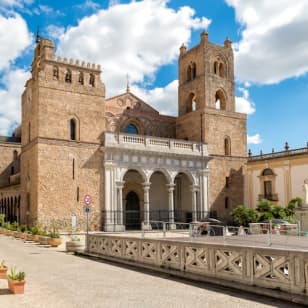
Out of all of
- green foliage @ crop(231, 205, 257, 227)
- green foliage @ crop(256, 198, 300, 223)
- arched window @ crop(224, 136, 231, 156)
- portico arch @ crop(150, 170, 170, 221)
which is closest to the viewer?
green foliage @ crop(256, 198, 300, 223)

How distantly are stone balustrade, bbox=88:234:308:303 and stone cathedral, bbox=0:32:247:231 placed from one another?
1590 centimetres

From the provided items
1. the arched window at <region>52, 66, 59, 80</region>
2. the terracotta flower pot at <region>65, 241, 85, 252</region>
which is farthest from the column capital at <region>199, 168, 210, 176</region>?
the terracotta flower pot at <region>65, 241, 85, 252</region>

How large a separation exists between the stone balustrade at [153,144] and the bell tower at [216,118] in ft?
4.41

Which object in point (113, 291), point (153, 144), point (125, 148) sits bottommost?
point (113, 291)

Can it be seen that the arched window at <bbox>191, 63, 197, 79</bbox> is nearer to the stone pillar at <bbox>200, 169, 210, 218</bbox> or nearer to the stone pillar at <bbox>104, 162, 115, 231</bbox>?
the stone pillar at <bbox>200, 169, 210, 218</bbox>

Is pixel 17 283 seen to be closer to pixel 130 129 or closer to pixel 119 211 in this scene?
pixel 119 211

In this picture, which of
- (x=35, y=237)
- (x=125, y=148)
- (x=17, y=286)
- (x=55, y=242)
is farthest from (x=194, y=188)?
(x=17, y=286)

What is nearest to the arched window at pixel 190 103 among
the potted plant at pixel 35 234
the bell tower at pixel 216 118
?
the bell tower at pixel 216 118

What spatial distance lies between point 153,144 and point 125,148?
2.87 metres

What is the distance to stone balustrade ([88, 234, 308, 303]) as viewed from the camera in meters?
7.62

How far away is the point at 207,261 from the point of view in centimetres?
988

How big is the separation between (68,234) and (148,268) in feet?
49.6

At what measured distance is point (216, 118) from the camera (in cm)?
3578

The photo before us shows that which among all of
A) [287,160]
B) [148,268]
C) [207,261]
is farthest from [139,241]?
[287,160]
